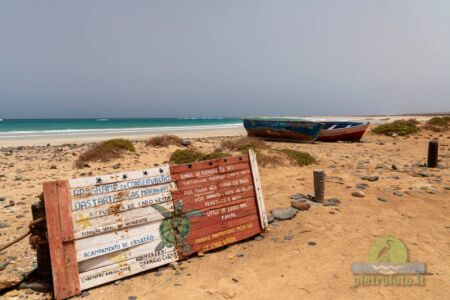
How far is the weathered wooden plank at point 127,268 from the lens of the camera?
3528 millimetres

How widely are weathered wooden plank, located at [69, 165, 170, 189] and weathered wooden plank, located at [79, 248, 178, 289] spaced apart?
1.20 meters

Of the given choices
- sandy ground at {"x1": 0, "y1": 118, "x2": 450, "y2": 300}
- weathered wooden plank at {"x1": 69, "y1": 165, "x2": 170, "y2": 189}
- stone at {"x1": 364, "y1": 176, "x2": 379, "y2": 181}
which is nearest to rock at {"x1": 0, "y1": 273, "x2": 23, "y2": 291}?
sandy ground at {"x1": 0, "y1": 118, "x2": 450, "y2": 300}

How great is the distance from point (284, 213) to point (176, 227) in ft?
9.10

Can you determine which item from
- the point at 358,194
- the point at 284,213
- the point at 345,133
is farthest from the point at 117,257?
the point at 345,133

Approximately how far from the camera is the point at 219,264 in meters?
4.15

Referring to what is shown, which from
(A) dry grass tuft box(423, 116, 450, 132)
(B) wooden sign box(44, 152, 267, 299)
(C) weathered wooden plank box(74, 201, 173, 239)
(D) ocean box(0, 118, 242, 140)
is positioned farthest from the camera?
(D) ocean box(0, 118, 242, 140)

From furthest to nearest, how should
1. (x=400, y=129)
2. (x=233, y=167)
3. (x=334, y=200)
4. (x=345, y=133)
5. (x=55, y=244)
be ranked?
1. (x=400, y=129)
2. (x=345, y=133)
3. (x=334, y=200)
4. (x=233, y=167)
5. (x=55, y=244)

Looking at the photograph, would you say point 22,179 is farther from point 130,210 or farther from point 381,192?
point 381,192

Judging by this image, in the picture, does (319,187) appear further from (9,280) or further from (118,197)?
(9,280)

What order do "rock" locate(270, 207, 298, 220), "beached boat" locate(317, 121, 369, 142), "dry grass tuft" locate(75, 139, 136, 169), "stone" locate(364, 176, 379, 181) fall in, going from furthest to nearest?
1. "beached boat" locate(317, 121, 369, 142)
2. "dry grass tuft" locate(75, 139, 136, 169)
3. "stone" locate(364, 176, 379, 181)
4. "rock" locate(270, 207, 298, 220)

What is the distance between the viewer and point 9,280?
3.52 meters

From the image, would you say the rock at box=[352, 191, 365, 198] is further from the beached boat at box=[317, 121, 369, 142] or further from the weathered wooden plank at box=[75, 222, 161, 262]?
the beached boat at box=[317, 121, 369, 142]

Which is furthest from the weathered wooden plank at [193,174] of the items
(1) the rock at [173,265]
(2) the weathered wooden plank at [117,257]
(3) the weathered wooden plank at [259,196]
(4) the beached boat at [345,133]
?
(4) the beached boat at [345,133]

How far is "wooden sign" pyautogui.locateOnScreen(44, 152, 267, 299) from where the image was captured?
3.44m
